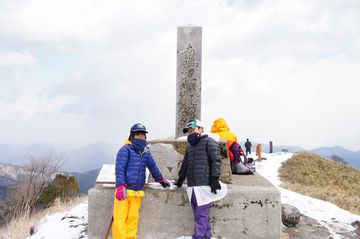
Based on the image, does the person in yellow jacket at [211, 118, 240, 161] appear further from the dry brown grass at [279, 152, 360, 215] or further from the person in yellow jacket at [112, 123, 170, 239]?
the dry brown grass at [279, 152, 360, 215]

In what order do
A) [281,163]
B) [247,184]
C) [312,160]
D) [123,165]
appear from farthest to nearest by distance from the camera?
[312,160], [281,163], [247,184], [123,165]

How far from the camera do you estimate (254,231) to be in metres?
4.98

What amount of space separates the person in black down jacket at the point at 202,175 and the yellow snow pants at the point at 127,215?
772 millimetres

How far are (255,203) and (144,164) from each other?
1.81 meters

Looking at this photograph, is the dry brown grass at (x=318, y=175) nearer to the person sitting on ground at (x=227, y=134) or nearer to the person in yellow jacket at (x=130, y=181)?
the person sitting on ground at (x=227, y=134)

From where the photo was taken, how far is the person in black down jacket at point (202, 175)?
456 centimetres

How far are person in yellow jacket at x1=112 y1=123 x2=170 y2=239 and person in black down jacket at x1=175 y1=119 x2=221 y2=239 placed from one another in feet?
2.10

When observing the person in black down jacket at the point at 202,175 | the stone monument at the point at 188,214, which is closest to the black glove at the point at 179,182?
the stone monument at the point at 188,214

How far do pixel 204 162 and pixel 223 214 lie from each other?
1.01 metres

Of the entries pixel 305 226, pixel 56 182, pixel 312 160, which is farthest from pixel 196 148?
pixel 312 160

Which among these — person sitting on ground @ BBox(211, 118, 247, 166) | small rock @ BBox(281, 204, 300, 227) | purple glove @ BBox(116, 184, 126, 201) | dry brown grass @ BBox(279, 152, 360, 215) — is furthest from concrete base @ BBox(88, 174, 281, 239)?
dry brown grass @ BBox(279, 152, 360, 215)

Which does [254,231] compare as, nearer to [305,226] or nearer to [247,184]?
[247,184]

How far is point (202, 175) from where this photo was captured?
15.0ft

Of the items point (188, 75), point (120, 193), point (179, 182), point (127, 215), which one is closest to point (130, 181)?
point (120, 193)
